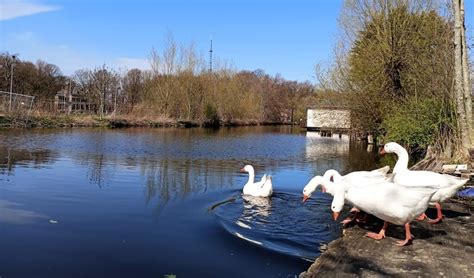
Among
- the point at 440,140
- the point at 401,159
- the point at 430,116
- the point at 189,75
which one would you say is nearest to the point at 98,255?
the point at 401,159

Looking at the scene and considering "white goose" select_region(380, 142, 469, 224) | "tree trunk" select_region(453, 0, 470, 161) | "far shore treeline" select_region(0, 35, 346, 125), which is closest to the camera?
"white goose" select_region(380, 142, 469, 224)

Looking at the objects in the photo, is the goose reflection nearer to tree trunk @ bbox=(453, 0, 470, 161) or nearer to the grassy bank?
tree trunk @ bbox=(453, 0, 470, 161)

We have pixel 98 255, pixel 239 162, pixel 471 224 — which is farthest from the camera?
pixel 239 162

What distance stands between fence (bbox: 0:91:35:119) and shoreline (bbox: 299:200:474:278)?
115 ft

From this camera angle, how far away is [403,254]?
5.56 metres

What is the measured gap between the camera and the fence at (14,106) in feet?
117

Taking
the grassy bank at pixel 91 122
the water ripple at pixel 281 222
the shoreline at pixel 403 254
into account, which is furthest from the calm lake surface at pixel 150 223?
the grassy bank at pixel 91 122

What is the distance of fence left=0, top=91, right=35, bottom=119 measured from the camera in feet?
117

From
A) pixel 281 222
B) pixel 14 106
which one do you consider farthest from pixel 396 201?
pixel 14 106

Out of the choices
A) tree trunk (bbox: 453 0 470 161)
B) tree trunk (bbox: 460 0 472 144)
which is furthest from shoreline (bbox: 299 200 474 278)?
tree trunk (bbox: 460 0 472 144)

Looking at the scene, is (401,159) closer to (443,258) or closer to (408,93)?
(443,258)

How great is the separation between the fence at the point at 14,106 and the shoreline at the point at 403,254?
115 feet

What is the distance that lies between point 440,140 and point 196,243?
35.6 feet

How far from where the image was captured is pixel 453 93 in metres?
15.2
